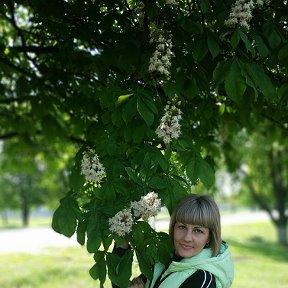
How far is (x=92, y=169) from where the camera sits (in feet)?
8.02

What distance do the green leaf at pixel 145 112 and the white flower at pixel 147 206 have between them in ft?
1.18

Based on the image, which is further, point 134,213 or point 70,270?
point 70,270

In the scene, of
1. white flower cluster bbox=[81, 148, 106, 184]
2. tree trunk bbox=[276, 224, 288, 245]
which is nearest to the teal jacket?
white flower cluster bbox=[81, 148, 106, 184]

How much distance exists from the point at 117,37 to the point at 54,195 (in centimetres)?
3304

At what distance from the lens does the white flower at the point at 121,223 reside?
2.39 metres

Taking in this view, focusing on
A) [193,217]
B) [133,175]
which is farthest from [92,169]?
[193,217]

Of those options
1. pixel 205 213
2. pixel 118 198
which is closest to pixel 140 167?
pixel 118 198

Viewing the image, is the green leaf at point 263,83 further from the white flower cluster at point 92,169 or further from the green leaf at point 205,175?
the white flower cluster at point 92,169

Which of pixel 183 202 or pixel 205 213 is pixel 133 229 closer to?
pixel 183 202

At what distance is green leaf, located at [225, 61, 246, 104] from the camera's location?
231 cm

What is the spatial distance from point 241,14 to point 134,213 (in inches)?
43.2

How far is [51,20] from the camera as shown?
3393 mm

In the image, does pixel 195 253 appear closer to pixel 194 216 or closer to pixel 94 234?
pixel 194 216

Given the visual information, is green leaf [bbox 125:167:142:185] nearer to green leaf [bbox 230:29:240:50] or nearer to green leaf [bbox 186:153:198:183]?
green leaf [bbox 186:153:198:183]
